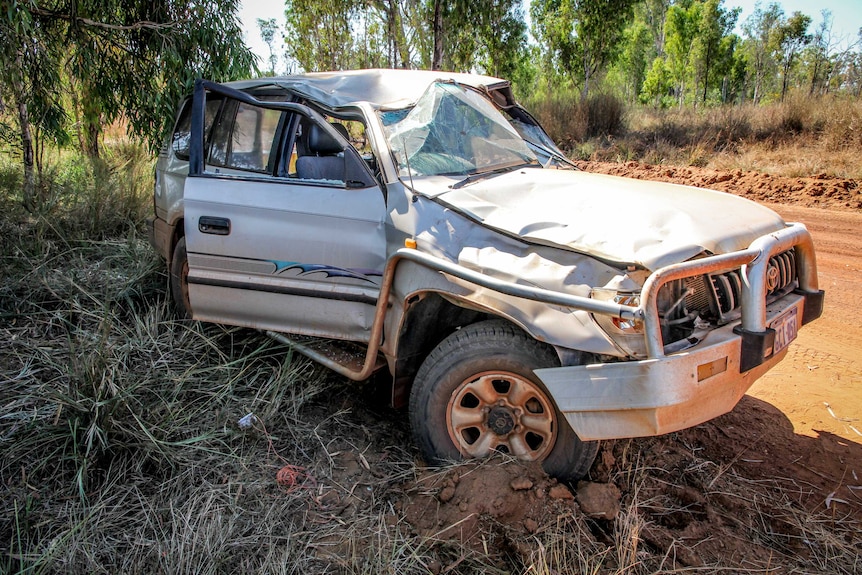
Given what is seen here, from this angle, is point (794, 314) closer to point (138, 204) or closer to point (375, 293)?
point (375, 293)

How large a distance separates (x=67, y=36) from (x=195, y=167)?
11.5ft

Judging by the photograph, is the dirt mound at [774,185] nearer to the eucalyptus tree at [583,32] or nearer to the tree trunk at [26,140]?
the eucalyptus tree at [583,32]

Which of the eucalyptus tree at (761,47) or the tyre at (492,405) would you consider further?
the eucalyptus tree at (761,47)

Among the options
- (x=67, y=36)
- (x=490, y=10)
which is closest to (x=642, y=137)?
(x=490, y=10)

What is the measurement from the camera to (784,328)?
9.14ft

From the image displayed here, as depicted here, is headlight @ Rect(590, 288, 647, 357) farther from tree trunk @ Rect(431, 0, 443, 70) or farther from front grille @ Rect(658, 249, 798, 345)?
tree trunk @ Rect(431, 0, 443, 70)

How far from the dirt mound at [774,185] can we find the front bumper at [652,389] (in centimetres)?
856

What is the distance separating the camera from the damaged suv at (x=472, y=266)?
2426mm

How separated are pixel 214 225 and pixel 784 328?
3.10m

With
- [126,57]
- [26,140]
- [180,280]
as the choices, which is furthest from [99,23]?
[180,280]

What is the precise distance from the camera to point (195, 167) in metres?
3.82

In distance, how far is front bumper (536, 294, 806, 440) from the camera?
Answer: 7.49 ft

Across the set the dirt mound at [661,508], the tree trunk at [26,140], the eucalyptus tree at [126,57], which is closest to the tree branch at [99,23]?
the eucalyptus tree at [126,57]

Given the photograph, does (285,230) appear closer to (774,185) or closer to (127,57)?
(127,57)
